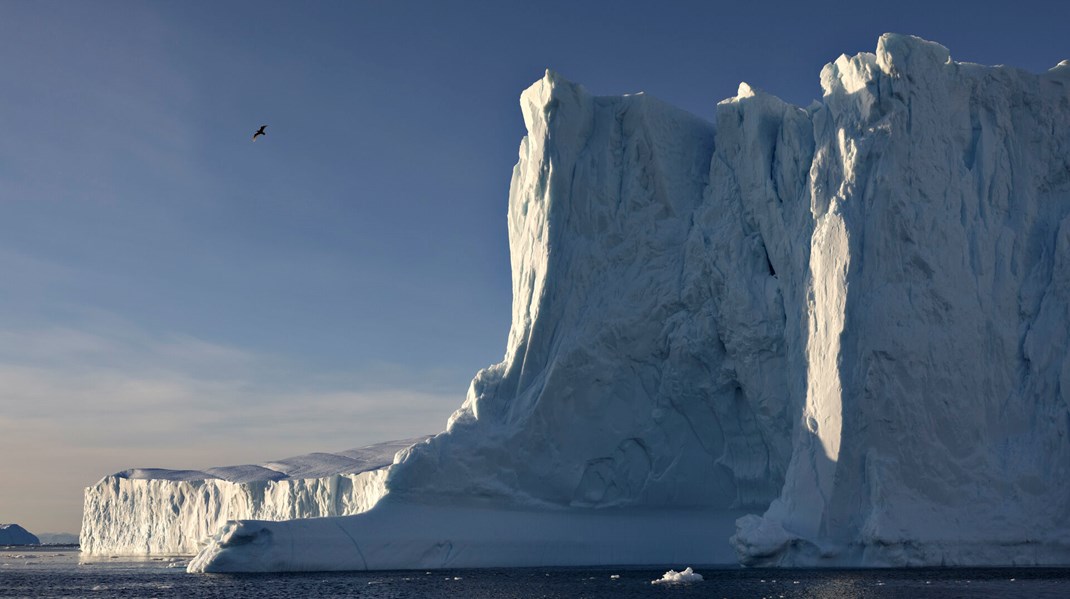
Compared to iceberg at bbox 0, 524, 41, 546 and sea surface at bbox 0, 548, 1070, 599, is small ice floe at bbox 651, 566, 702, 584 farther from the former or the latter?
iceberg at bbox 0, 524, 41, 546

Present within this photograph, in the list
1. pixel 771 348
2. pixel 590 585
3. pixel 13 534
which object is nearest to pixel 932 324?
pixel 771 348

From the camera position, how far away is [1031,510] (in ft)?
77.6

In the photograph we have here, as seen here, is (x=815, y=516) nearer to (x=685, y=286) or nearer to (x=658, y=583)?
(x=658, y=583)

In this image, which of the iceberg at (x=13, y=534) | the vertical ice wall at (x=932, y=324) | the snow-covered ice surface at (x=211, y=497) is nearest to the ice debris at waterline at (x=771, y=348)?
the vertical ice wall at (x=932, y=324)

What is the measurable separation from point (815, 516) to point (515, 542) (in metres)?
7.83

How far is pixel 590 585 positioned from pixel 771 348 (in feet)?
30.3

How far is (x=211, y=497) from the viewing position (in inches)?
2071

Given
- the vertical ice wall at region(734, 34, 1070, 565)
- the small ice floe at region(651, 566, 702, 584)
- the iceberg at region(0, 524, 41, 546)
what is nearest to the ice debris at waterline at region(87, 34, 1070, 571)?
the vertical ice wall at region(734, 34, 1070, 565)

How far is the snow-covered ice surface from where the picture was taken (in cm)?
4428

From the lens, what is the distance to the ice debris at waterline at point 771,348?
23797mm

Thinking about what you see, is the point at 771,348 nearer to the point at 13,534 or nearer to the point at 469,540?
the point at 469,540

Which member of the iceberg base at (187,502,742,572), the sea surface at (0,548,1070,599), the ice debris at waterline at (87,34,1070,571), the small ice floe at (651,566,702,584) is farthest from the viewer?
the iceberg base at (187,502,742,572)

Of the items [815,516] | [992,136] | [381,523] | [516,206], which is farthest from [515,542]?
[992,136]

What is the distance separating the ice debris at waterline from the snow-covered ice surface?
41.0 feet
